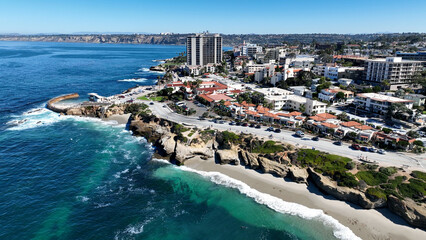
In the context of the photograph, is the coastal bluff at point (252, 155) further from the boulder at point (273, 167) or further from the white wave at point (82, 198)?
the white wave at point (82, 198)

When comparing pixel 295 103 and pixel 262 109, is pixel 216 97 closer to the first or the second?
pixel 262 109

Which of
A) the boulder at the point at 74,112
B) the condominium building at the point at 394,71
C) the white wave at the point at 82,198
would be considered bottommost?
the white wave at the point at 82,198

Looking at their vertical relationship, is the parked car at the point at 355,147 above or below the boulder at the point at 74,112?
above

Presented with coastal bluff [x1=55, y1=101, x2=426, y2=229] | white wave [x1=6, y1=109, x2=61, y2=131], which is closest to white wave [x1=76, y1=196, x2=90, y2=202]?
coastal bluff [x1=55, y1=101, x2=426, y2=229]

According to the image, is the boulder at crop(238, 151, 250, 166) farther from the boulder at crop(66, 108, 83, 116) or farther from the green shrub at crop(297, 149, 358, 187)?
the boulder at crop(66, 108, 83, 116)

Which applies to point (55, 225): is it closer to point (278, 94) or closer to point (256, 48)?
point (278, 94)

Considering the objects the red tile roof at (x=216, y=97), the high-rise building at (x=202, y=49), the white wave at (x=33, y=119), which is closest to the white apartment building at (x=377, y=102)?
the red tile roof at (x=216, y=97)
